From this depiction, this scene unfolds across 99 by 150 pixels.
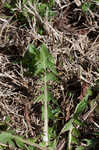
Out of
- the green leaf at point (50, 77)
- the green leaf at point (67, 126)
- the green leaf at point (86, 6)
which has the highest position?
the green leaf at point (86, 6)

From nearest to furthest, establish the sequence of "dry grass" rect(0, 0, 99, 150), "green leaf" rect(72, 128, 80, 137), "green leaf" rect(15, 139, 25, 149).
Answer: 1. "green leaf" rect(15, 139, 25, 149)
2. "green leaf" rect(72, 128, 80, 137)
3. "dry grass" rect(0, 0, 99, 150)

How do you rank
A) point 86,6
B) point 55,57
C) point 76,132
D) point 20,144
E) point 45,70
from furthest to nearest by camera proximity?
point 86,6, point 55,57, point 45,70, point 76,132, point 20,144

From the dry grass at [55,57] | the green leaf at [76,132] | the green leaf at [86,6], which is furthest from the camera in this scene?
the green leaf at [86,6]

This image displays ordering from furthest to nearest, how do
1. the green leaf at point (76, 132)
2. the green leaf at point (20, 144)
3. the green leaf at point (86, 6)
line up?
the green leaf at point (86, 6), the green leaf at point (76, 132), the green leaf at point (20, 144)

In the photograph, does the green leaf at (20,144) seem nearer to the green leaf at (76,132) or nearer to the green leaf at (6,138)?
the green leaf at (6,138)

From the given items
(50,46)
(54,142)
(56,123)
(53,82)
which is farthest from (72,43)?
(54,142)

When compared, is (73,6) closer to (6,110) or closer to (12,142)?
(6,110)

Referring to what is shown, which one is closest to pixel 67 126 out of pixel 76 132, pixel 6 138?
pixel 76 132

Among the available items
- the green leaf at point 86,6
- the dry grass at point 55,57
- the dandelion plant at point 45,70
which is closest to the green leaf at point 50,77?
the dandelion plant at point 45,70

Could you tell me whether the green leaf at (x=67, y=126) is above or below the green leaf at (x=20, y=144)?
above

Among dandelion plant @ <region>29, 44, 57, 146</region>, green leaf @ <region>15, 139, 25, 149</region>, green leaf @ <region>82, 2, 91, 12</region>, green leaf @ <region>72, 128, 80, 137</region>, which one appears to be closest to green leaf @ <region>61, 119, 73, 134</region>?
green leaf @ <region>72, 128, 80, 137</region>

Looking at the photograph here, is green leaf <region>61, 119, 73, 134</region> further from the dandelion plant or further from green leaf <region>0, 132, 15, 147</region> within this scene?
green leaf <region>0, 132, 15, 147</region>

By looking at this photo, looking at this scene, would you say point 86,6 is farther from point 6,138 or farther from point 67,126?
point 6,138

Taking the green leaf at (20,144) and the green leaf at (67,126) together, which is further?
the green leaf at (67,126)
